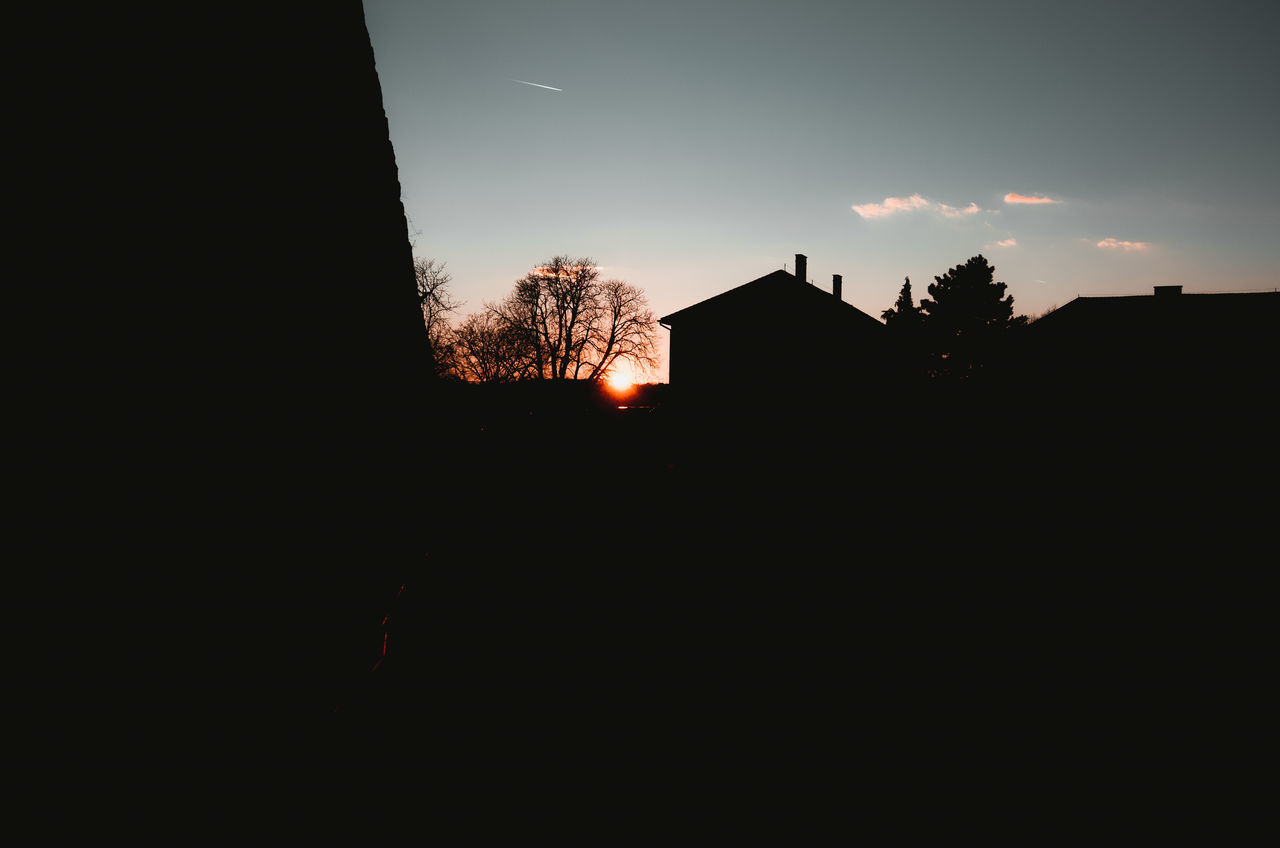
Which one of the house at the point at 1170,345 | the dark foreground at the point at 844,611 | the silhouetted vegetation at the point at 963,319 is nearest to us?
the dark foreground at the point at 844,611

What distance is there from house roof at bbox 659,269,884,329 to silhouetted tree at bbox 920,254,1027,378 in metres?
20.5

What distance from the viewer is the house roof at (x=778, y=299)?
2455 cm

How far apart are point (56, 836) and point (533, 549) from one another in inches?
359

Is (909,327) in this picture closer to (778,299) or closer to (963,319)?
(963,319)

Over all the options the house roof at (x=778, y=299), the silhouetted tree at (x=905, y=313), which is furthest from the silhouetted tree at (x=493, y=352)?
the silhouetted tree at (x=905, y=313)

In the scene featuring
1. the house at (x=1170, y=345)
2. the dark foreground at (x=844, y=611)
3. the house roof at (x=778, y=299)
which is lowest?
the dark foreground at (x=844, y=611)

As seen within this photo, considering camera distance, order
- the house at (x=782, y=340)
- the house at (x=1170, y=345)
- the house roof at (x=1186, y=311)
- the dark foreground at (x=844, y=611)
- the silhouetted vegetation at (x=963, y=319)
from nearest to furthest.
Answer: the dark foreground at (x=844, y=611), the house at (x=1170, y=345), the house roof at (x=1186, y=311), the house at (x=782, y=340), the silhouetted vegetation at (x=963, y=319)

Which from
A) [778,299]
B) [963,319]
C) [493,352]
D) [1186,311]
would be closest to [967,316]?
[963,319]

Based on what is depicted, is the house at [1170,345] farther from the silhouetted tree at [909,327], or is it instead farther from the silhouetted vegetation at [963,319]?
the silhouetted vegetation at [963,319]

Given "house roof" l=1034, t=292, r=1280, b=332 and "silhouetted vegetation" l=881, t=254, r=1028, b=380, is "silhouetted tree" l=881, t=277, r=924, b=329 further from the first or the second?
"house roof" l=1034, t=292, r=1280, b=332

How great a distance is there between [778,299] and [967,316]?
25.7 m

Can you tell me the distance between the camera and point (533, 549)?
960 centimetres

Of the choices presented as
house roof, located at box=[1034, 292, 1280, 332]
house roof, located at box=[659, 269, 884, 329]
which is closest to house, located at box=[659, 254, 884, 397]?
house roof, located at box=[659, 269, 884, 329]

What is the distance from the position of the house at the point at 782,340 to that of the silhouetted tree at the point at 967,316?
20303 mm
